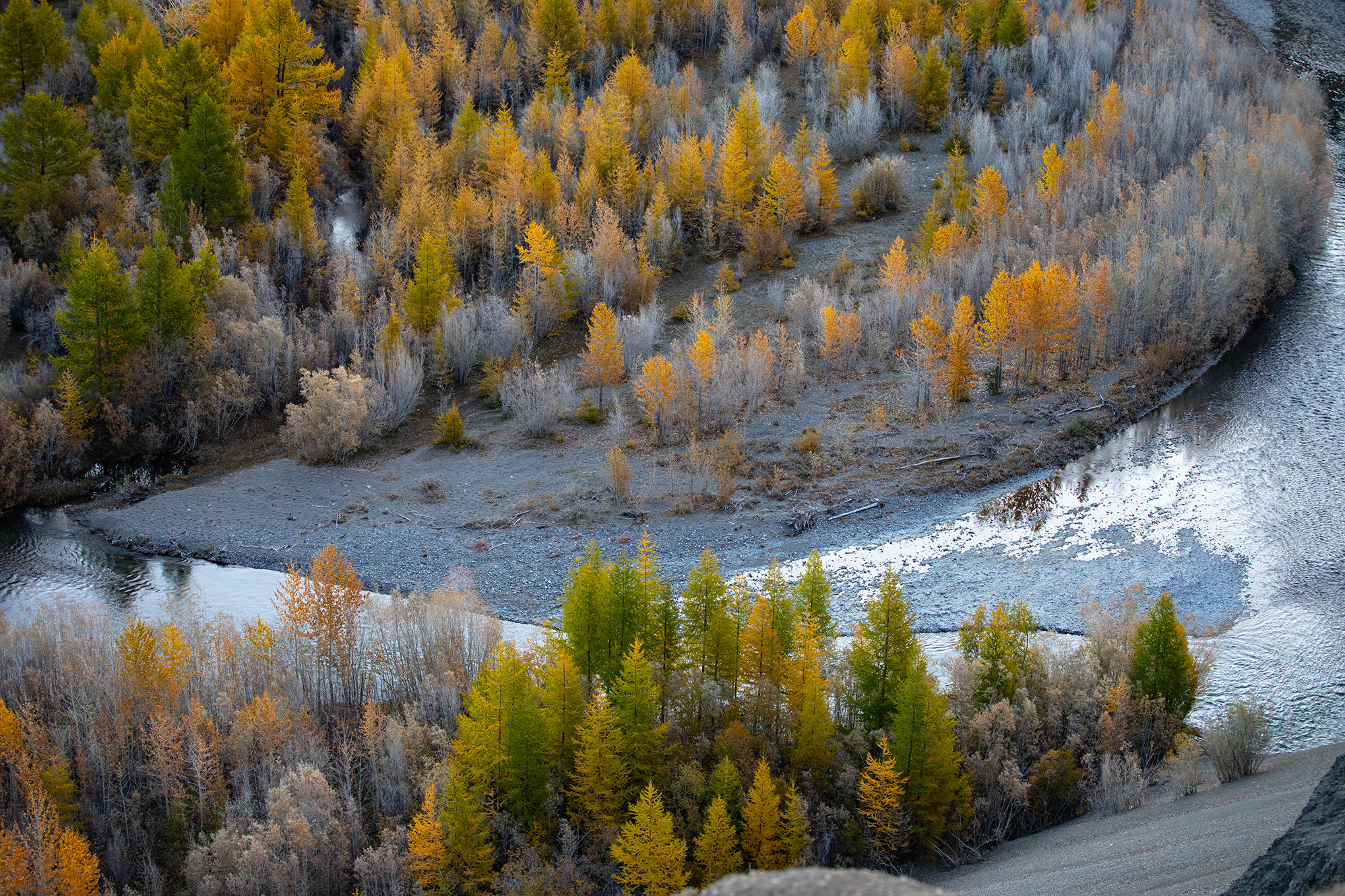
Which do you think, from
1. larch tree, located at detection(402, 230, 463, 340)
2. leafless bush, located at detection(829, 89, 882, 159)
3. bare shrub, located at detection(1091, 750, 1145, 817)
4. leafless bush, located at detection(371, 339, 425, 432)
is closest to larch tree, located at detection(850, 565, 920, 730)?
bare shrub, located at detection(1091, 750, 1145, 817)

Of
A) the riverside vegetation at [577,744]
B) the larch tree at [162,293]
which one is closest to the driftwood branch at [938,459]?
the riverside vegetation at [577,744]

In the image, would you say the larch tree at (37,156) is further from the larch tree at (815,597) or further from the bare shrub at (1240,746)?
the bare shrub at (1240,746)

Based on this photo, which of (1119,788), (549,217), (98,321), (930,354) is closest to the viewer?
(1119,788)

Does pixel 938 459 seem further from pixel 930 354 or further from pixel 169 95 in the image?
pixel 169 95

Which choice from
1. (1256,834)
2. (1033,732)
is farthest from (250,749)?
(1256,834)

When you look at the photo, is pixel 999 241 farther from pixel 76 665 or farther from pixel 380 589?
pixel 76 665

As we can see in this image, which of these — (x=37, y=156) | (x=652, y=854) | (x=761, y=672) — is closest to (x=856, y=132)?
(x=37, y=156)
